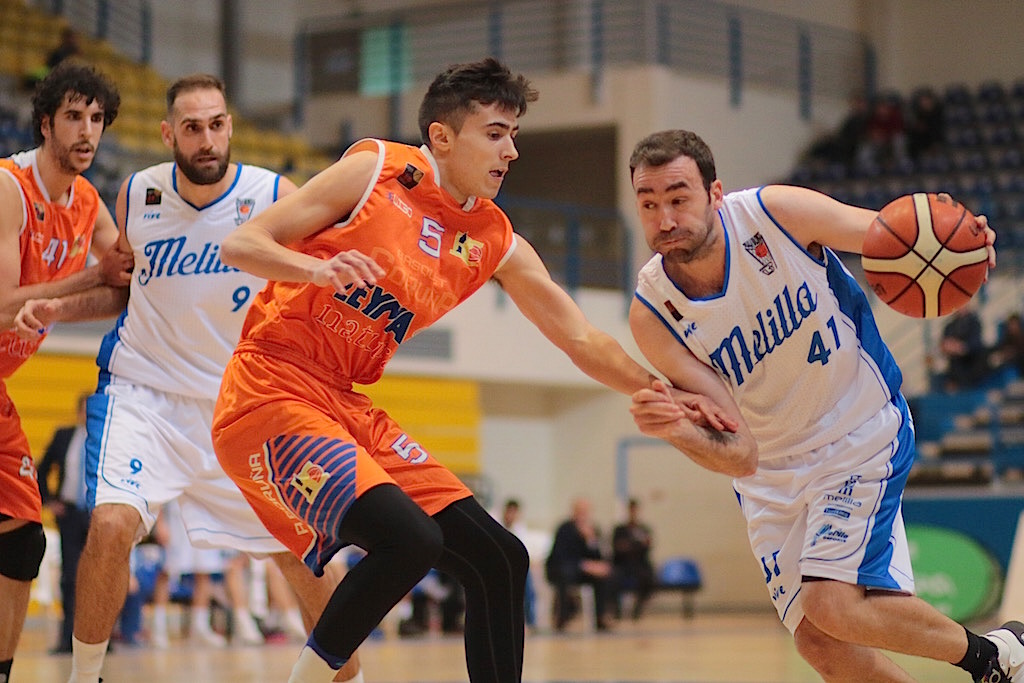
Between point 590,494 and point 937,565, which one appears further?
point 590,494

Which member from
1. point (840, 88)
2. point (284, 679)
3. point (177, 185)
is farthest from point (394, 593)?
point (840, 88)

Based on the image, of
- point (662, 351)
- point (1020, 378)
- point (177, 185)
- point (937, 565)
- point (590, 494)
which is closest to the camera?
point (662, 351)

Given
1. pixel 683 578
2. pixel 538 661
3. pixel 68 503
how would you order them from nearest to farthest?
Result: pixel 538 661
pixel 68 503
pixel 683 578

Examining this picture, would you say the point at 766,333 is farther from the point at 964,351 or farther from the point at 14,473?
the point at 964,351

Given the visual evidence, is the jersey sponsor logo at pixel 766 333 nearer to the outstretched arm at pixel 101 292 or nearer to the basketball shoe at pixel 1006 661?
the basketball shoe at pixel 1006 661

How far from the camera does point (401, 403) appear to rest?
1827cm

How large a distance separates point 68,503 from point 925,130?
50.4 ft

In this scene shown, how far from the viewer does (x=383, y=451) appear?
457cm

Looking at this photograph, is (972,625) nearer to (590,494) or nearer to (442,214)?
(590,494)

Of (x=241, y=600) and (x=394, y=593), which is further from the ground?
(x=394, y=593)

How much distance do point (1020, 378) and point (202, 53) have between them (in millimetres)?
13072

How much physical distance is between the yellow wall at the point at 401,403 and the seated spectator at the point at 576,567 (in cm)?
255

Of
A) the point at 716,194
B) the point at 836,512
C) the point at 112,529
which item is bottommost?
the point at 112,529

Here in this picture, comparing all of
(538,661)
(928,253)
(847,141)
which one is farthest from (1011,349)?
(928,253)
